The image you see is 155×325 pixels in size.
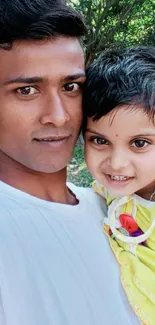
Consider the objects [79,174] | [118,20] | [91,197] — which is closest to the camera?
[91,197]

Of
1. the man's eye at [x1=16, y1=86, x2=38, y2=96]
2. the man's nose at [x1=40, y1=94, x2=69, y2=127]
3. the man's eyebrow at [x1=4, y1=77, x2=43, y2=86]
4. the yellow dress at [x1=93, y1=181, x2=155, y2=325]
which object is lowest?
the yellow dress at [x1=93, y1=181, x2=155, y2=325]

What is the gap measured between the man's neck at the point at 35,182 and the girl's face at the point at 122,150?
0.41 feet

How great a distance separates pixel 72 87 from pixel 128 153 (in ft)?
0.72

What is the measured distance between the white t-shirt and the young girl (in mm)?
42

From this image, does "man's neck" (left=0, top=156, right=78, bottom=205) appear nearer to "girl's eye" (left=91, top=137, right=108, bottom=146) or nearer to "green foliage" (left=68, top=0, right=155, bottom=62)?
"girl's eye" (left=91, top=137, right=108, bottom=146)

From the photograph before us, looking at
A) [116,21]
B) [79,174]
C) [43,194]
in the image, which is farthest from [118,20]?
[43,194]

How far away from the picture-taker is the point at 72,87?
46.3 inches

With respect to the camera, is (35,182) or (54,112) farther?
(35,182)

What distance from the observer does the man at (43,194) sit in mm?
998

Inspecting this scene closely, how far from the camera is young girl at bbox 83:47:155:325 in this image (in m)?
1.13

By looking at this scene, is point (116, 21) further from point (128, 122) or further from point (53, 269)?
point (53, 269)

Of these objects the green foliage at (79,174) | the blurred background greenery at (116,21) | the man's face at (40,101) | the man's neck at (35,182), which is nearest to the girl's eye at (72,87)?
the man's face at (40,101)

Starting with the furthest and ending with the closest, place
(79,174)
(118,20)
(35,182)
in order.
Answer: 1. (118,20)
2. (79,174)
3. (35,182)

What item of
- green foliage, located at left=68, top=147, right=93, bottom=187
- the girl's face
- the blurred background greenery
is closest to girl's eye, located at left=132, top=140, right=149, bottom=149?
the girl's face
